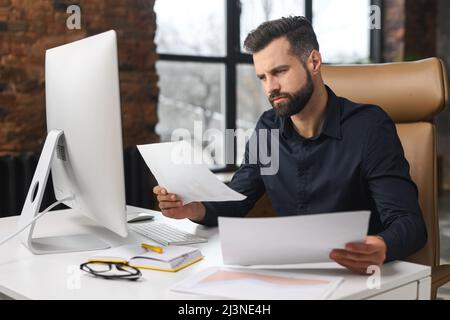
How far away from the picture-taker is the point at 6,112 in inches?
114

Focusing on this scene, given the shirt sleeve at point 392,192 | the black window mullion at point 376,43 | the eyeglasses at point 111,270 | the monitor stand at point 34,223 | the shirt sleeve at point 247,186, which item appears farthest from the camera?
the black window mullion at point 376,43

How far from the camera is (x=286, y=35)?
62.7 inches

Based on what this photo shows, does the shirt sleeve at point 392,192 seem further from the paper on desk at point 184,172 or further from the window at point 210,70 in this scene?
the window at point 210,70

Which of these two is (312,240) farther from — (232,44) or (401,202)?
(232,44)

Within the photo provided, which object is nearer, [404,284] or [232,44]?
[404,284]

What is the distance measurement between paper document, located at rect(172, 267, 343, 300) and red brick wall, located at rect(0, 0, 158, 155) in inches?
83.7

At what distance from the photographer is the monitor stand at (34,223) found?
1357 millimetres

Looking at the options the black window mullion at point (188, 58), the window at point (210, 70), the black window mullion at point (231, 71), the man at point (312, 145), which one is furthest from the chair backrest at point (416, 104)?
the black window mullion at point (231, 71)

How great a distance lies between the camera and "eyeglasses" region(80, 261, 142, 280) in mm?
1105

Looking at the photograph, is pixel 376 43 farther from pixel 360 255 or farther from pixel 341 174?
pixel 360 255

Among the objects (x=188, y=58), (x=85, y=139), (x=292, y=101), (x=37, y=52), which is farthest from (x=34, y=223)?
(x=188, y=58)

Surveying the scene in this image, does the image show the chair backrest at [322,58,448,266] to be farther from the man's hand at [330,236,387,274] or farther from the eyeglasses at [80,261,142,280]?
the eyeglasses at [80,261,142,280]
